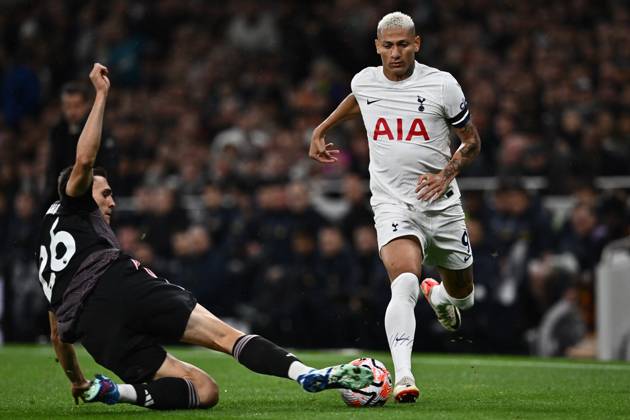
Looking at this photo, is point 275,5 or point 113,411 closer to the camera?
point 113,411

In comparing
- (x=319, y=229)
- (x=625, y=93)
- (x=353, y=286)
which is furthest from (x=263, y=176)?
(x=625, y=93)

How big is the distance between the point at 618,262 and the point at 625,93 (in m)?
2.89

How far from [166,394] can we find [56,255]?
107cm

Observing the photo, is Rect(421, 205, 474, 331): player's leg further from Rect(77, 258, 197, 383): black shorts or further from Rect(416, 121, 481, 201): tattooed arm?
Rect(77, 258, 197, 383): black shorts

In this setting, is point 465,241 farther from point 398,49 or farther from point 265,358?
point 265,358

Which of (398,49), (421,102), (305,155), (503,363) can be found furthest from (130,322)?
(305,155)

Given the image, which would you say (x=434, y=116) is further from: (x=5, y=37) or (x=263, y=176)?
(x=5, y=37)

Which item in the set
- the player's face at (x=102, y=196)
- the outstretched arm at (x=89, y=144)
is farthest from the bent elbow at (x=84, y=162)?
the player's face at (x=102, y=196)

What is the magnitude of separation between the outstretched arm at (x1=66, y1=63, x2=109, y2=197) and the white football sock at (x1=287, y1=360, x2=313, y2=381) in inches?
64.1

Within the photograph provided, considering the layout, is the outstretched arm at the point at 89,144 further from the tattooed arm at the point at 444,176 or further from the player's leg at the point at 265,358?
the tattooed arm at the point at 444,176

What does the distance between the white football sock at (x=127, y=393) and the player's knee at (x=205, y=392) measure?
45 centimetres

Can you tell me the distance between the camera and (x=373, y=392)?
297 inches

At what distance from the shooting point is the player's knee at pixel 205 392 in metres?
7.63

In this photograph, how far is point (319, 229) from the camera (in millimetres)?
15789
